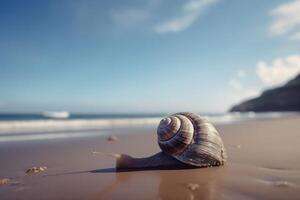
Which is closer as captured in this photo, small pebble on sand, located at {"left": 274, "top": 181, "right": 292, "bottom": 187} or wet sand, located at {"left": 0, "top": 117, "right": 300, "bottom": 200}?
wet sand, located at {"left": 0, "top": 117, "right": 300, "bottom": 200}

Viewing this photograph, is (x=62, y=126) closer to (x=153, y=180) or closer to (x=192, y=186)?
(x=153, y=180)

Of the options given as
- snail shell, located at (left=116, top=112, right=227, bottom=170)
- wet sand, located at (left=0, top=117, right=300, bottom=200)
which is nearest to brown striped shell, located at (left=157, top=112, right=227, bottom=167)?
snail shell, located at (left=116, top=112, right=227, bottom=170)

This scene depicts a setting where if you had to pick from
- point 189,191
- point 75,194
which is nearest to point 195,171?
point 189,191

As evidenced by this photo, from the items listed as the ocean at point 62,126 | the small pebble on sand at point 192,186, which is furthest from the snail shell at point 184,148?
the ocean at point 62,126

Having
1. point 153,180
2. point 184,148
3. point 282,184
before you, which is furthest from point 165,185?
point 282,184

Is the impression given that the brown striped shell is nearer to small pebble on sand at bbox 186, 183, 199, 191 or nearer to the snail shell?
the snail shell

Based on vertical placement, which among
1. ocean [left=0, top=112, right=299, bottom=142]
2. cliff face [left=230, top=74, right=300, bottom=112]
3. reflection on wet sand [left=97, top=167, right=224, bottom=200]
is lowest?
reflection on wet sand [left=97, top=167, right=224, bottom=200]
